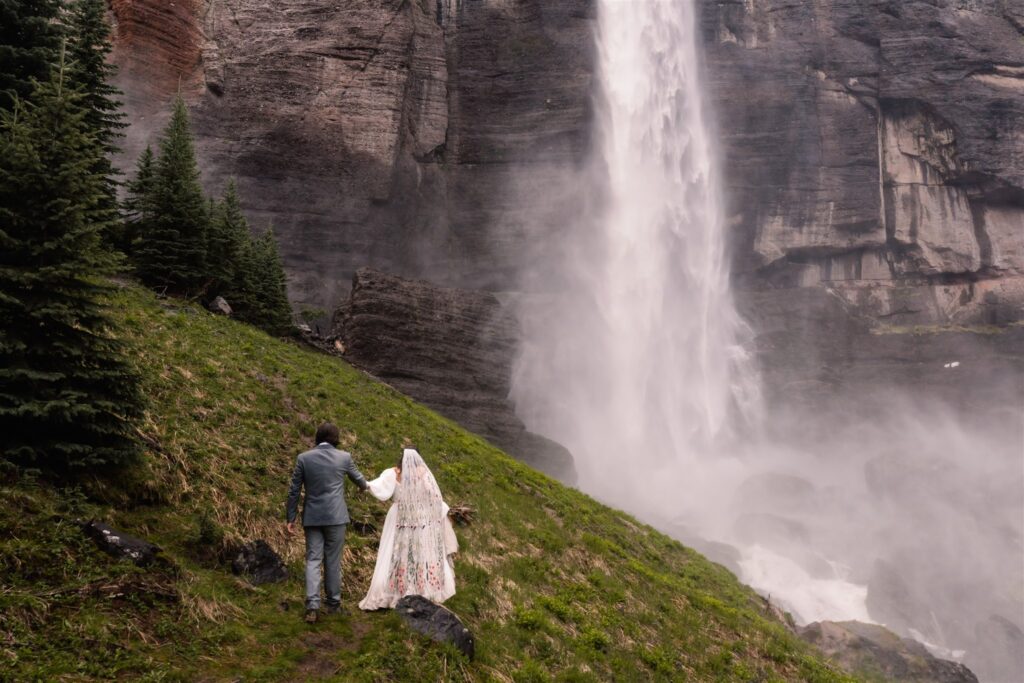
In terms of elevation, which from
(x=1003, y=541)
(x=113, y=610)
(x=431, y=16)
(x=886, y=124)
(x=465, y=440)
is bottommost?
(x=1003, y=541)

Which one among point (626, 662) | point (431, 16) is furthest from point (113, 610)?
point (431, 16)

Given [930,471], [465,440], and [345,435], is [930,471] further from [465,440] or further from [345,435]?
[345,435]

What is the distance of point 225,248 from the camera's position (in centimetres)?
2331

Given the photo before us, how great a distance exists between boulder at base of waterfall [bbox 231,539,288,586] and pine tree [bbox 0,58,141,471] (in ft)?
5.73

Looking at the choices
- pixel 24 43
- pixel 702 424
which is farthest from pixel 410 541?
pixel 702 424

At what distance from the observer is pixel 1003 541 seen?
33781 mm

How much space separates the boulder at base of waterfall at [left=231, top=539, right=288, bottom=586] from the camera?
6547 mm

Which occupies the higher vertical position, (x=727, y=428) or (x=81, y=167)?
(x=81, y=167)

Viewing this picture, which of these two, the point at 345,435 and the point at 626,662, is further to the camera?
the point at 345,435

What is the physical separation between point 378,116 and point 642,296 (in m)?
22.5

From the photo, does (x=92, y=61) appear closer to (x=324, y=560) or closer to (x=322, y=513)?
(x=322, y=513)

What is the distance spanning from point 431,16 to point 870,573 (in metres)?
47.7

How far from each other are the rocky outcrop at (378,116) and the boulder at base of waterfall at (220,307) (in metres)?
15.9

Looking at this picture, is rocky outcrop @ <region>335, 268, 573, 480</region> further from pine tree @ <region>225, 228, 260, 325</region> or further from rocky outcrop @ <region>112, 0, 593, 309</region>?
rocky outcrop @ <region>112, 0, 593, 309</region>
